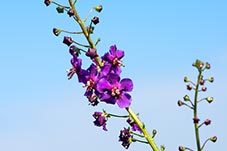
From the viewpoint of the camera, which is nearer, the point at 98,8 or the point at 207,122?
the point at 98,8

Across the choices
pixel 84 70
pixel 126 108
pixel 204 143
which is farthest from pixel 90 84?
pixel 204 143

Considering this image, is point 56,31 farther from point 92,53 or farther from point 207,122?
point 207,122

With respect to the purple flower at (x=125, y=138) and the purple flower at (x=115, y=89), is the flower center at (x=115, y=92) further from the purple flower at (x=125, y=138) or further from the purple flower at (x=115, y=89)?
the purple flower at (x=125, y=138)

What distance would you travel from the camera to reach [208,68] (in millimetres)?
5469

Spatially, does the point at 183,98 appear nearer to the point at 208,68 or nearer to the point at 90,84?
the point at 208,68

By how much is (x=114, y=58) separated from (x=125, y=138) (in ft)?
3.42

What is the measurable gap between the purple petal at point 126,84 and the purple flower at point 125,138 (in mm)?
584

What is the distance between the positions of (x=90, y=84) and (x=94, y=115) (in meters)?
0.50

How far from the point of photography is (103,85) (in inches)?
165

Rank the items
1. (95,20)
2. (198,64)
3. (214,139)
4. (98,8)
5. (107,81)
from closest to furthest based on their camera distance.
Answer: (107,81)
(95,20)
(98,8)
(198,64)
(214,139)

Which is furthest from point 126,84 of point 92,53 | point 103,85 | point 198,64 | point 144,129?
point 198,64

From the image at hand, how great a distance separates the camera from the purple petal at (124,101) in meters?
4.11

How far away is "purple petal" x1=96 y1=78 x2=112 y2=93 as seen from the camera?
4129mm

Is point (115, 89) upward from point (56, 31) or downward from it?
downward
